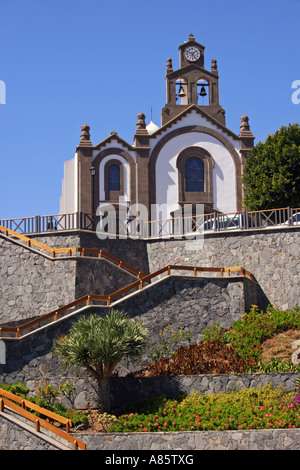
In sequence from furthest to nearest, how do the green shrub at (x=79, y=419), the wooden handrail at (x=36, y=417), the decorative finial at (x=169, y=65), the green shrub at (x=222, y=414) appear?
1. the decorative finial at (x=169, y=65)
2. the green shrub at (x=79, y=419)
3. the green shrub at (x=222, y=414)
4. the wooden handrail at (x=36, y=417)

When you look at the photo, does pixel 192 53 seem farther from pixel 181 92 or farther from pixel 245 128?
pixel 245 128

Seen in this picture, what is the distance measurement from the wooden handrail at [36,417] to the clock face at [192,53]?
33.5 metres

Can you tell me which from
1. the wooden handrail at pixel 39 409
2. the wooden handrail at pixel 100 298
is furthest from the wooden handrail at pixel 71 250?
the wooden handrail at pixel 39 409

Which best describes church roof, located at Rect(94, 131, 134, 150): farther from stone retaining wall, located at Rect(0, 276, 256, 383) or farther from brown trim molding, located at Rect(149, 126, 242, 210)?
stone retaining wall, located at Rect(0, 276, 256, 383)

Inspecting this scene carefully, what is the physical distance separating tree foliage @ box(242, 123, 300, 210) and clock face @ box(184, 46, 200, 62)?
38.8 feet

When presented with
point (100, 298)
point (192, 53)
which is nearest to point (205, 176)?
point (192, 53)

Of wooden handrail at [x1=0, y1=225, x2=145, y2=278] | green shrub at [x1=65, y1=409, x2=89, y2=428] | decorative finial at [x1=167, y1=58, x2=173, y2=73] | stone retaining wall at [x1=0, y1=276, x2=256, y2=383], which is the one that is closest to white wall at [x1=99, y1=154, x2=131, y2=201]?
decorative finial at [x1=167, y1=58, x2=173, y2=73]

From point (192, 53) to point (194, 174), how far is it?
31.2ft

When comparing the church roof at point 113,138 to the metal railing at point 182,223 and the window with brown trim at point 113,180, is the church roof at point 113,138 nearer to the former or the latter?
the window with brown trim at point 113,180

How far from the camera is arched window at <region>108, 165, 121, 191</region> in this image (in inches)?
1912

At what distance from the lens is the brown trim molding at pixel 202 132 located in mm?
48500

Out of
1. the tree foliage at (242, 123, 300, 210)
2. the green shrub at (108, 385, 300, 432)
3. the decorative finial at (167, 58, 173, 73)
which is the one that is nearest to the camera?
the green shrub at (108, 385, 300, 432)

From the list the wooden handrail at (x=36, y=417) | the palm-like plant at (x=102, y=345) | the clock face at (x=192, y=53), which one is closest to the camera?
the wooden handrail at (x=36, y=417)

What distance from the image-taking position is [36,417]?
23.5 meters
